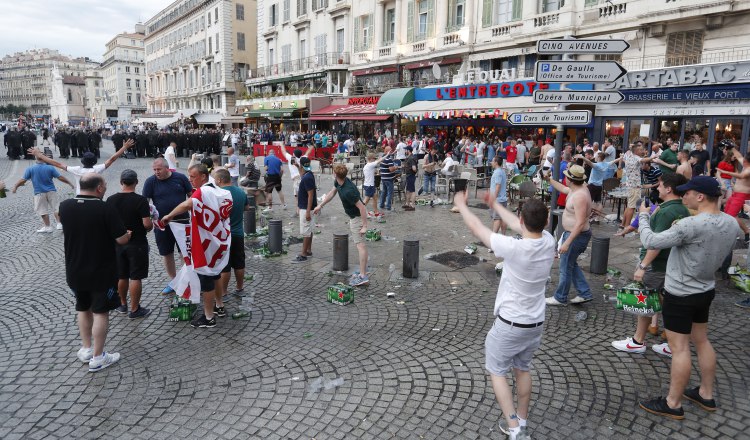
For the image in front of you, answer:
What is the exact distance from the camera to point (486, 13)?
75.0ft

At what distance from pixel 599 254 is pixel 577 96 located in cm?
259

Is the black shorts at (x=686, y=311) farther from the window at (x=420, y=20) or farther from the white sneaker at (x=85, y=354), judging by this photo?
the window at (x=420, y=20)

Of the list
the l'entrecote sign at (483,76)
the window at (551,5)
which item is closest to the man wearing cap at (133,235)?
the l'entrecote sign at (483,76)

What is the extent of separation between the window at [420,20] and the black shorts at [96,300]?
81.6ft

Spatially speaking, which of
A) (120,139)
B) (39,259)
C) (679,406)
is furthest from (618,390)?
(120,139)

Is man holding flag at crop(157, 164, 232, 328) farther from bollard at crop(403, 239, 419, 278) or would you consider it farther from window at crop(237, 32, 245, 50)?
window at crop(237, 32, 245, 50)

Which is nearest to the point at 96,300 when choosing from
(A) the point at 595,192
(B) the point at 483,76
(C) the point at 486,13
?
(A) the point at 595,192

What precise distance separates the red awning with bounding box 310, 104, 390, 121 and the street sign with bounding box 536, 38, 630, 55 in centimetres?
2200

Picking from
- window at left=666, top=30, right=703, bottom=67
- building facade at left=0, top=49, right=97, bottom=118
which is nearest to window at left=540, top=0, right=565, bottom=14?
window at left=666, top=30, right=703, bottom=67

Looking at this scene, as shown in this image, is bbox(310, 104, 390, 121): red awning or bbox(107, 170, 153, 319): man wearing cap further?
bbox(310, 104, 390, 121): red awning

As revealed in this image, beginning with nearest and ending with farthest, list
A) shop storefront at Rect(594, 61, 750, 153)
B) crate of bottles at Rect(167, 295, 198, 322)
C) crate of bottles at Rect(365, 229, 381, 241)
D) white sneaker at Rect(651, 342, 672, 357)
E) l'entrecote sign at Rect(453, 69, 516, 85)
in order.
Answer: white sneaker at Rect(651, 342, 672, 357) < crate of bottles at Rect(167, 295, 198, 322) < crate of bottles at Rect(365, 229, 381, 241) < shop storefront at Rect(594, 61, 750, 153) < l'entrecote sign at Rect(453, 69, 516, 85)

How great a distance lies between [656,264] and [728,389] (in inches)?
46.6

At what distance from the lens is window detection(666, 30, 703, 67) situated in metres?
15.8

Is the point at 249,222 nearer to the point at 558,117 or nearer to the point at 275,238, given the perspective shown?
the point at 275,238
